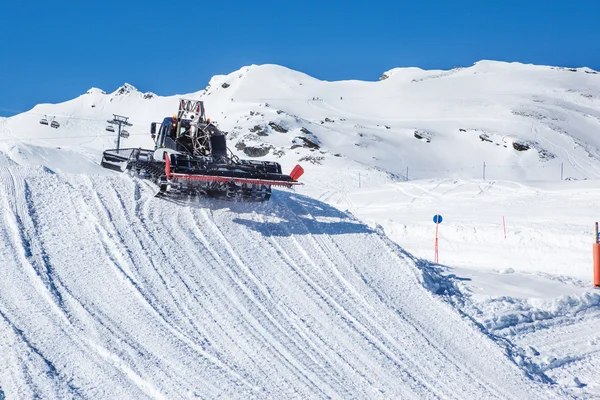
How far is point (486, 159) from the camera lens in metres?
64.2

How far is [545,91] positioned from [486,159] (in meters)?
46.5

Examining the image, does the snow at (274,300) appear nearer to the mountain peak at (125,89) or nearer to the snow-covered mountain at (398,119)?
the snow-covered mountain at (398,119)

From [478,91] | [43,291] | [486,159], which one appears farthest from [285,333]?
[478,91]

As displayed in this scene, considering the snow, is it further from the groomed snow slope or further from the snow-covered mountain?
the snow-covered mountain

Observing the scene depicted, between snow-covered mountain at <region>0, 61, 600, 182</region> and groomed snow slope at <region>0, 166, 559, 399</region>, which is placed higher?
snow-covered mountain at <region>0, 61, 600, 182</region>

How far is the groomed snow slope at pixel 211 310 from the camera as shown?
6.22 m

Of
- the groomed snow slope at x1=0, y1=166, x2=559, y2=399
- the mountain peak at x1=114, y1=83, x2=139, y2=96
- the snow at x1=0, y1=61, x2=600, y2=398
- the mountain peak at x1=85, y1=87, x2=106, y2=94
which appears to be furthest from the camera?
the mountain peak at x1=114, y1=83, x2=139, y2=96

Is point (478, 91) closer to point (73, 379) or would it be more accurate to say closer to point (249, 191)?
point (249, 191)

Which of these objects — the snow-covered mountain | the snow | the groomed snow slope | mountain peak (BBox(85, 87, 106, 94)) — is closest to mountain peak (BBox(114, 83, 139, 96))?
the snow-covered mountain

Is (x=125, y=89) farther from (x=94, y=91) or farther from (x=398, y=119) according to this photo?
(x=398, y=119)

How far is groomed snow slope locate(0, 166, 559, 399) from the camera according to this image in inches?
245

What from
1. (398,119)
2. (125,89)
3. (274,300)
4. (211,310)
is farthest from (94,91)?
(211,310)

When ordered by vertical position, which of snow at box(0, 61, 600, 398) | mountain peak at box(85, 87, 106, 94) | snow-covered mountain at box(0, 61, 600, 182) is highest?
mountain peak at box(85, 87, 106, 94)

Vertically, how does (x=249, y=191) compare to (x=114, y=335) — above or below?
above
